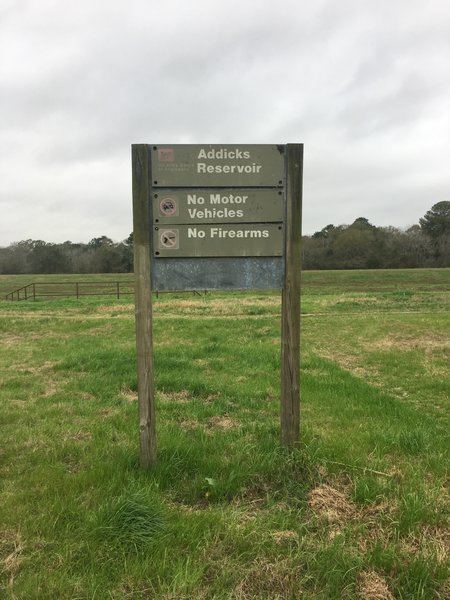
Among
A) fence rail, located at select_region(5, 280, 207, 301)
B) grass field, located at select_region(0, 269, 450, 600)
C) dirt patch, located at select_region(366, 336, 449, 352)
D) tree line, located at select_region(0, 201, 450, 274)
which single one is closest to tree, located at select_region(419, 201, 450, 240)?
tree line, located at select_region(0, 201, 450, 274)

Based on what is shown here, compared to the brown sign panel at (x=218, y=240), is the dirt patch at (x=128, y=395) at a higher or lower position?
lower

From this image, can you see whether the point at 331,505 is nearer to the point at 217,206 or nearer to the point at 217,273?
the point at 217,273

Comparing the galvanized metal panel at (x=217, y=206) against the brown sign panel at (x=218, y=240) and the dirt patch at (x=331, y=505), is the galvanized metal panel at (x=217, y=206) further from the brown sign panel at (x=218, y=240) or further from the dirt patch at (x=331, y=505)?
the dirt patch at (x=331, y=505)

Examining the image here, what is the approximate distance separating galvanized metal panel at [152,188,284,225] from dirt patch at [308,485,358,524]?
2108 mm

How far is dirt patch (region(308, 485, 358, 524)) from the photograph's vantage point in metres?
3.08

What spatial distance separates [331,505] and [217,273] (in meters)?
1.92

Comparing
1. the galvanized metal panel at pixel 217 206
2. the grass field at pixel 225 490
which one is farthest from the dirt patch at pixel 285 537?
the galvanized metal panel at pixel 217 206

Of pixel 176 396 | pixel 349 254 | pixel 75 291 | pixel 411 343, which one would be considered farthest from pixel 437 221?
pixel 176 396

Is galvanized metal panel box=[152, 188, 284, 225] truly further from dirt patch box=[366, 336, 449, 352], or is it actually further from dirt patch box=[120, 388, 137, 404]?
dirt patch box=[366, 336, 449, 352]

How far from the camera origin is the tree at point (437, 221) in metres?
91.1

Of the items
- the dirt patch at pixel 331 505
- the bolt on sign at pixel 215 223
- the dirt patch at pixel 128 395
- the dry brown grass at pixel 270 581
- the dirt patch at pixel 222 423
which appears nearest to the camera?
the dry brown grass at pixel 270 581

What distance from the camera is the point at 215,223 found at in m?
3.84

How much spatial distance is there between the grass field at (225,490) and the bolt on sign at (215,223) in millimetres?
720

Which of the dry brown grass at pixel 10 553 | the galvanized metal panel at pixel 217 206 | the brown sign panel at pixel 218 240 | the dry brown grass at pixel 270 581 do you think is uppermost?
the galvanized metal panel at pixel 217 206
